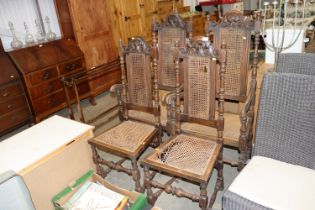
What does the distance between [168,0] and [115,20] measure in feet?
4.66

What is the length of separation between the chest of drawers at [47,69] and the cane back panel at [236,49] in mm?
1944

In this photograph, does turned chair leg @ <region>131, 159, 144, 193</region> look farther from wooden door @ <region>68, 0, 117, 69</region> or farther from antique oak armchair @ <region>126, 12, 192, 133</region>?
wooden door @ <region>68, 0, 117, 69</region>

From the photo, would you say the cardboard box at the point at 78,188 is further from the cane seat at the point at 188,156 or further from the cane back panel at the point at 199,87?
the cane back panel at the point at 199,87

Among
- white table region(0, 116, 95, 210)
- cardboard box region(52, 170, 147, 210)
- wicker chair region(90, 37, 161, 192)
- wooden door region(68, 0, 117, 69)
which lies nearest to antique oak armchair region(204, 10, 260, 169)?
wicker chair region(90, 37, 161, 192)

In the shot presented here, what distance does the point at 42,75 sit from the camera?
9.89 feet

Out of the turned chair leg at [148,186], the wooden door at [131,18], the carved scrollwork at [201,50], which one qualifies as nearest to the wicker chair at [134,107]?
the turned chair leg at [148,186]

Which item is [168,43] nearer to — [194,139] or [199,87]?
[199,87]

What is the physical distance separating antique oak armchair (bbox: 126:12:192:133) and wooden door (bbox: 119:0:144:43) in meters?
1.55

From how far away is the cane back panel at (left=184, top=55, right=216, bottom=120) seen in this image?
68.7 inches

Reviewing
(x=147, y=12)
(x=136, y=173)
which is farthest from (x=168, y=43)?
(x=147, y=12)

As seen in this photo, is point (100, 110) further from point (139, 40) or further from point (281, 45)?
point (281, 45)

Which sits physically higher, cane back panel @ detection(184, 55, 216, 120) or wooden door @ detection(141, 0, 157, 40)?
wooden door @ detection(141, 0, 157, 40)

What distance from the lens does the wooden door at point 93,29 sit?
3312mm

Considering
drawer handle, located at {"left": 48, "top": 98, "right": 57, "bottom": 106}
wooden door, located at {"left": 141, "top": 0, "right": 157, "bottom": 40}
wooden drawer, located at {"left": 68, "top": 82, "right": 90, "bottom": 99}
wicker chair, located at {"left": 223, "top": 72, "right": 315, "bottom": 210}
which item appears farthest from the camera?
wooden door, located at {"left": 141, "top": 0, "right": 157, "bottom": 40}
